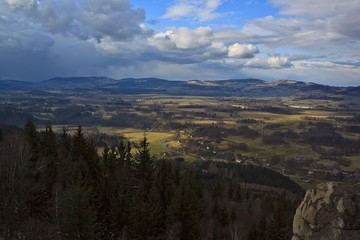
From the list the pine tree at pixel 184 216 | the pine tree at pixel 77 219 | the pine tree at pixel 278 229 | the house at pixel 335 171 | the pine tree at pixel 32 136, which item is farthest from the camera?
the house at pixel 335 171

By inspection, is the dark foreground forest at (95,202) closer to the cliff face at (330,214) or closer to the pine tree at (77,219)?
the pine tree at (77,219)

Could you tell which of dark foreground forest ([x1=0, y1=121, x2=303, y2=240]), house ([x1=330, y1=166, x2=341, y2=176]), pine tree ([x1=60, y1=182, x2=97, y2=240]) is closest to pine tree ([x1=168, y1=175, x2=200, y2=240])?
dark foreground forest ([x1=0, y1=121, x2=303, y2=240])

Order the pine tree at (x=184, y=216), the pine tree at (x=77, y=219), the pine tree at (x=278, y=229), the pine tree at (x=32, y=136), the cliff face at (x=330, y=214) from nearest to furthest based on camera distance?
the cliff face at (x=330, y=214), the pine tree at (x=77, y=219), the pine tree at (x=184, y=216), the pine tree at (x=278, y=229), the pine tree at (x=32, y=136)

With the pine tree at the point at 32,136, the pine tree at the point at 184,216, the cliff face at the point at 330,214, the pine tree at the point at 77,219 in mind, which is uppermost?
the cliff face at the point at 330,214

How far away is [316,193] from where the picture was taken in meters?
15.4

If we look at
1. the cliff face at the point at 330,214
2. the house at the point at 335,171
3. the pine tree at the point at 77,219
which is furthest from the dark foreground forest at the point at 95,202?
the house at the point at 335,171

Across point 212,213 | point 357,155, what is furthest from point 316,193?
point 357,155

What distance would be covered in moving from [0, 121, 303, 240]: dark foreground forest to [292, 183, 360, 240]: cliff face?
64.7 feet

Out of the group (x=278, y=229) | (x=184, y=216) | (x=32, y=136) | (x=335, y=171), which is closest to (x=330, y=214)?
(x=184, y=216)

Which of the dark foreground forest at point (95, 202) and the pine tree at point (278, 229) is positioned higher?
the dark foreground forest at point (95, 202)

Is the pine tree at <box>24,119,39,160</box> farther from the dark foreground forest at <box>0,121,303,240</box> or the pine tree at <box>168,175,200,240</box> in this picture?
the pine tree at <box>168,175,200,240</box>

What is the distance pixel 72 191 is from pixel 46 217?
618 cm

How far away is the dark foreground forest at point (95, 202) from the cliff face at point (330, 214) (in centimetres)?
1972

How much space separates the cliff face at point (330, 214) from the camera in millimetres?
14250
